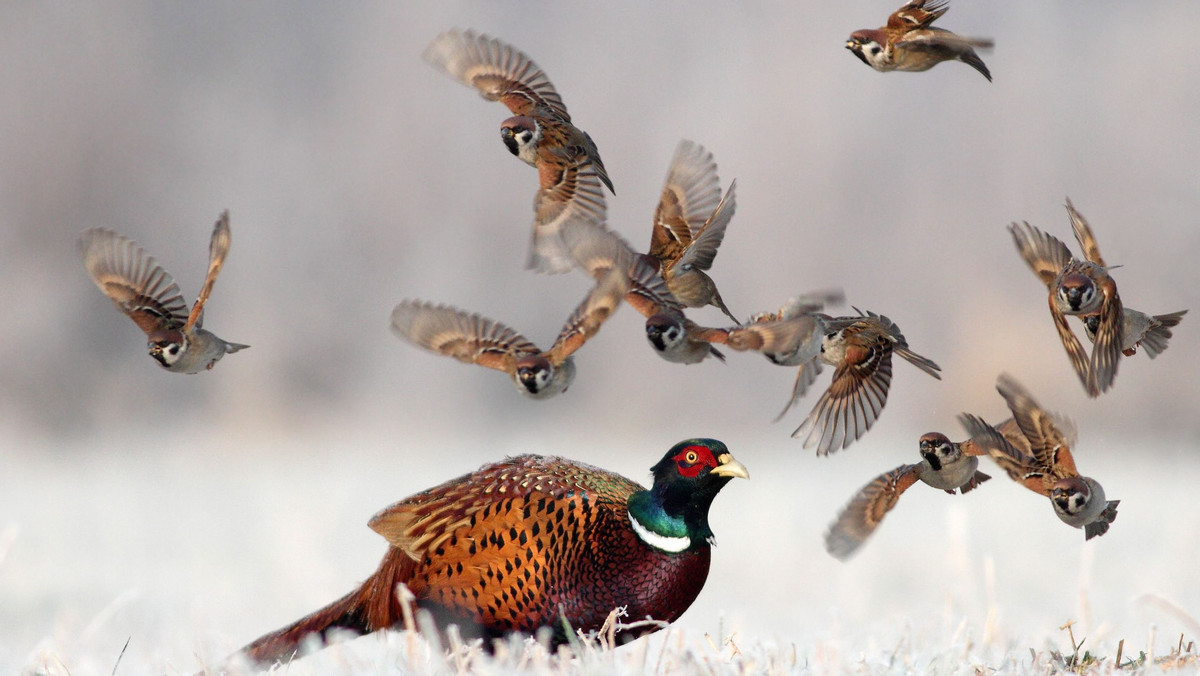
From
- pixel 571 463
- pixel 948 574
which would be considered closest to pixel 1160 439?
pixel 948 574

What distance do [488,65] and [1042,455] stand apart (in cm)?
211

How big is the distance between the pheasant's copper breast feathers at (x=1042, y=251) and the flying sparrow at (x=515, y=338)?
3.50 feet

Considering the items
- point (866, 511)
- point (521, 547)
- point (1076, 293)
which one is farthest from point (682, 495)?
point (1076, 293)

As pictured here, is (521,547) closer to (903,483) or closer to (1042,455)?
(903,483)

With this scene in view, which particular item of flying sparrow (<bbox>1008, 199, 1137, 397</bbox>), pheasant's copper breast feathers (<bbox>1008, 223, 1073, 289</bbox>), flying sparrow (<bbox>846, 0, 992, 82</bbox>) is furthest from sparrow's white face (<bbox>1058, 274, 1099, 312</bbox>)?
flying sparrow (<bbox>846, 0, 992, 82</bbox>)

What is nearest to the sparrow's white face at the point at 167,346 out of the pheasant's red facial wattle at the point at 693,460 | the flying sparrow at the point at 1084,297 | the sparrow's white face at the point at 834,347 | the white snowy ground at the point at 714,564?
the white snowy ground at the point at 714,564

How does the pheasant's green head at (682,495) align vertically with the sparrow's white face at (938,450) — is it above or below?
above

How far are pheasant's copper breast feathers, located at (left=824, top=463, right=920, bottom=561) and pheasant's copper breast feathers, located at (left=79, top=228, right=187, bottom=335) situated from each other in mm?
1864

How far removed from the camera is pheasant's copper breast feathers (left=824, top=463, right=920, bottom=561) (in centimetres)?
373

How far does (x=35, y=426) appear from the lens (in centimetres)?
1678

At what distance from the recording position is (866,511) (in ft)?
12.6

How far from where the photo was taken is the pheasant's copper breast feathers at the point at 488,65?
4461 millimetres

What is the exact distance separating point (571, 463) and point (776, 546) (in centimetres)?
551

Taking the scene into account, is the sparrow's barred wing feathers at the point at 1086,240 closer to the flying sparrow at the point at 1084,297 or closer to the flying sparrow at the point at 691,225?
the flying sparrow at the point at 1084,297
